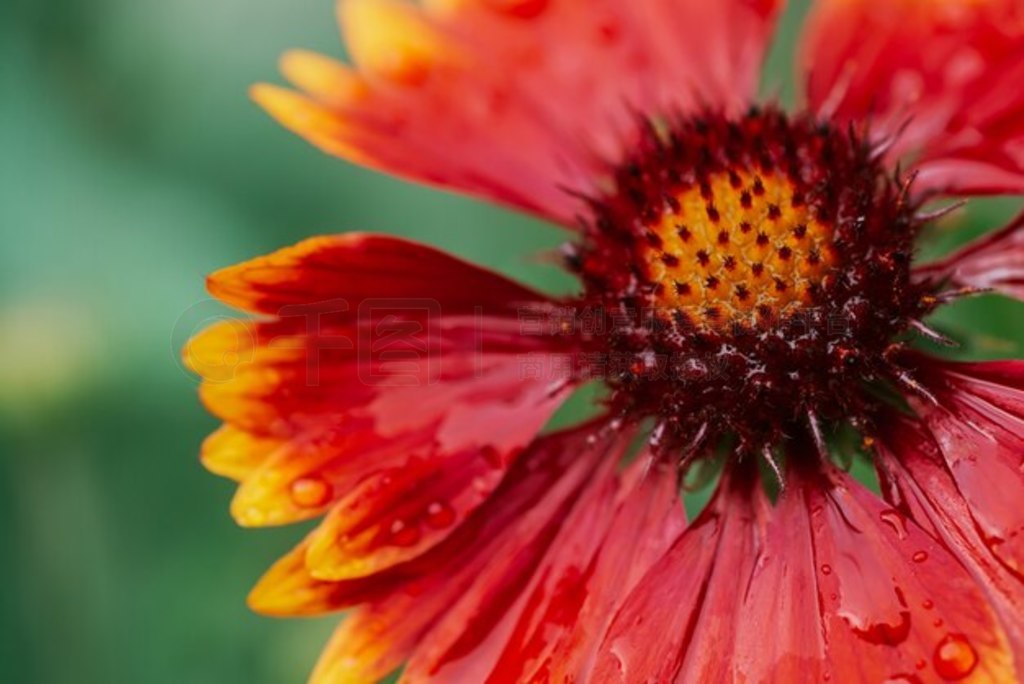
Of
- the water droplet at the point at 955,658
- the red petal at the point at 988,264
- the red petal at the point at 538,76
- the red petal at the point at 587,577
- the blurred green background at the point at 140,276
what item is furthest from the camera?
the blurred green background at the point at 140,276

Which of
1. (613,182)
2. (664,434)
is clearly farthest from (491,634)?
(613,182)

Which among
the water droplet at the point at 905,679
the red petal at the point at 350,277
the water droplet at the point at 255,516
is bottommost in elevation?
the water droplet at the point at 905,679

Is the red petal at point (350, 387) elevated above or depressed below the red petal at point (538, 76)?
below

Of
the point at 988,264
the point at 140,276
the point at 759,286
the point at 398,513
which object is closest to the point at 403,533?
the point at 398,513

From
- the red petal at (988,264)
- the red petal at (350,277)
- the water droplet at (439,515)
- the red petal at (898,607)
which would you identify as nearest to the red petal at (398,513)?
the water droplet at (439,515)

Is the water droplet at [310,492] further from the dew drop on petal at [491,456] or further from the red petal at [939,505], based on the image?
the red petal at [939,505]

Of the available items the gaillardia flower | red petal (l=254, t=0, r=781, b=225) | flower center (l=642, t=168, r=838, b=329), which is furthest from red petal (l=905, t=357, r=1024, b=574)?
red petal (l=254, t=0, r=781, b=225)

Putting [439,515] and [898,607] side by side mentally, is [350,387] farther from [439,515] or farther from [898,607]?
[898,607]

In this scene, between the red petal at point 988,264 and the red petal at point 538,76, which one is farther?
the red petal at point 538,76
